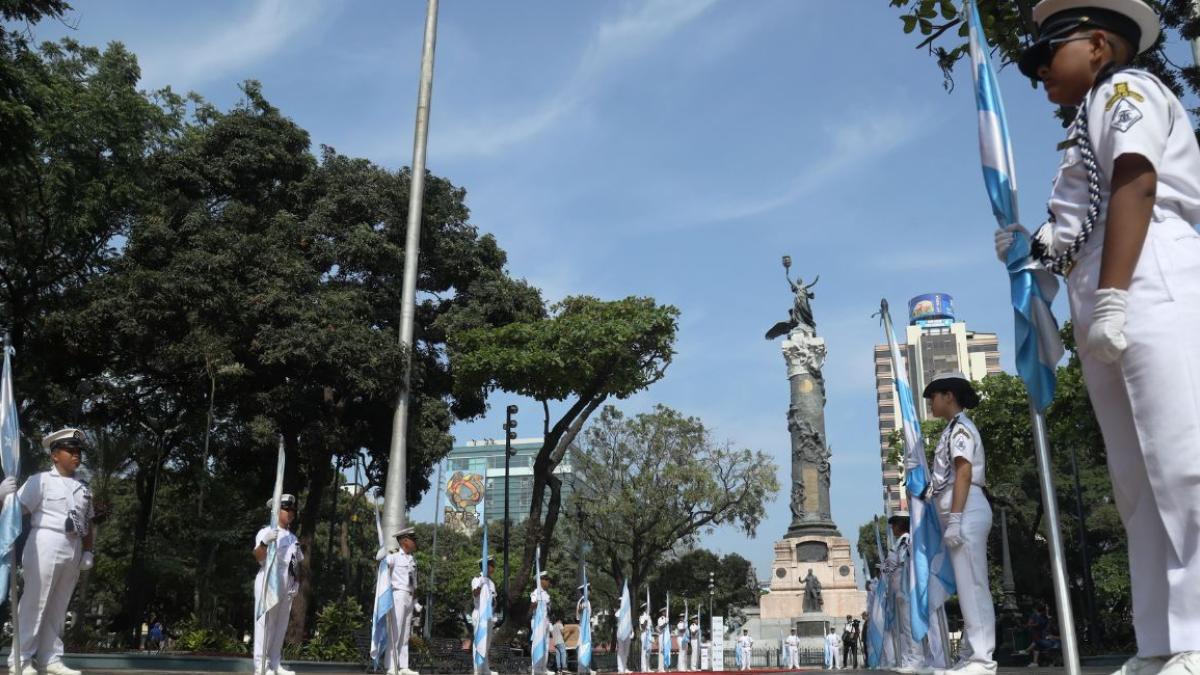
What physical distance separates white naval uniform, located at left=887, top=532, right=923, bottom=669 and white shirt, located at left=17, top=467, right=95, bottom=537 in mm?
7944

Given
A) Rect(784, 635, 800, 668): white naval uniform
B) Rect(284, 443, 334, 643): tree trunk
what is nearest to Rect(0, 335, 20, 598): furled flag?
Rect(284, 443, 334, 643): tree trunk

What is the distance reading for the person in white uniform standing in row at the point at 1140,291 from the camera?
9.34 feet

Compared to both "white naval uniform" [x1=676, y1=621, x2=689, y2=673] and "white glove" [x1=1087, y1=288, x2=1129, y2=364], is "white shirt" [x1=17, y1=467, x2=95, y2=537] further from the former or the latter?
"white naval uniform" [x1=676, y1=621, x2=689, y2=673]

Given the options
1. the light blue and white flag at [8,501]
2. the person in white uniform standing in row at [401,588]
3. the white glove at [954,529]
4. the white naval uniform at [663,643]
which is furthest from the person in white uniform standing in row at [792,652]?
the light blue and white flag at [8,501]

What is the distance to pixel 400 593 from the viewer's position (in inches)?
494

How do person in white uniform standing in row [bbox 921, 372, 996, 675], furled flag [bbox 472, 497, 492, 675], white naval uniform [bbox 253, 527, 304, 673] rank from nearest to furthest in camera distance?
person in white uniform standing in row [bbox 921, 372, 996, 675], white naval uniform [bbox 253, 527, 304, 673], furled flag [bbox 472, 497, 492, 675]

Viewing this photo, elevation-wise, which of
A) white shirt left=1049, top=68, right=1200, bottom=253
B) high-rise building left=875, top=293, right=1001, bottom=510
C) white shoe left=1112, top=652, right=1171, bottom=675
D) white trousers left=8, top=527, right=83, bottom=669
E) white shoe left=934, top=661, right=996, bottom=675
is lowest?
white shoe left=934, top=661, right=996, bottom=675

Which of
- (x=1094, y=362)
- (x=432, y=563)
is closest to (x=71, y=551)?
(x=1094, y=362)

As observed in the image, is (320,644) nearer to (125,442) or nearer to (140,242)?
(140,242)

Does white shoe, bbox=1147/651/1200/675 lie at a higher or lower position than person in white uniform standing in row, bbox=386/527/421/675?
lower

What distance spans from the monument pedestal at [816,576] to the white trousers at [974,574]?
3177 centimetres

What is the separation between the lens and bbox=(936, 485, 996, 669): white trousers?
6.74 metres

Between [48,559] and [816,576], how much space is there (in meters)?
32.9

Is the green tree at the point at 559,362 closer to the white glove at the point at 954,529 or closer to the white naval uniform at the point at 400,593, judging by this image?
the white naval uniform at the point at 400,593
